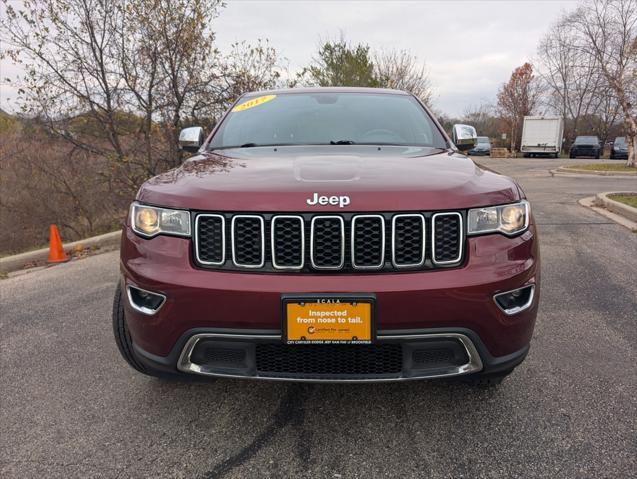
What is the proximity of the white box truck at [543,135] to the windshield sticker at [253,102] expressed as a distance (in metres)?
31.5

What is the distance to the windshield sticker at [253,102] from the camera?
3.33m

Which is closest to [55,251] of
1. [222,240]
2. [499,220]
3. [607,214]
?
[222,240]

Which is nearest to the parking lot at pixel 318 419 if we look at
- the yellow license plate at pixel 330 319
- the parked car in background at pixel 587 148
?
the yellow license plate at pixel 330 319

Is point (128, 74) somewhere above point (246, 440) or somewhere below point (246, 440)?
above

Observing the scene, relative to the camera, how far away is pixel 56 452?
1.94 meters

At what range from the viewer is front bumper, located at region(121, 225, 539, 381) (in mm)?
1705

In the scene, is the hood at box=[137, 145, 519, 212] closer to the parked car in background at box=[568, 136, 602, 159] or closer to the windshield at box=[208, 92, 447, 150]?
the windshield at box=[208, 92, 447, 150]

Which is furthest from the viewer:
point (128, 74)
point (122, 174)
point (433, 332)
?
point (122, 174)

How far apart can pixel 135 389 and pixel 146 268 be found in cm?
95

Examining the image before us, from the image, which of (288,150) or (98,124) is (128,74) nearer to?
(98,124)

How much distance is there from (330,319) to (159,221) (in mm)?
830

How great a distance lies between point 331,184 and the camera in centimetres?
182

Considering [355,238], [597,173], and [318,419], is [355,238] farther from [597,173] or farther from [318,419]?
[597,173]

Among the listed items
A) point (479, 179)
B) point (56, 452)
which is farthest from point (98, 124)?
point (479, 179)
